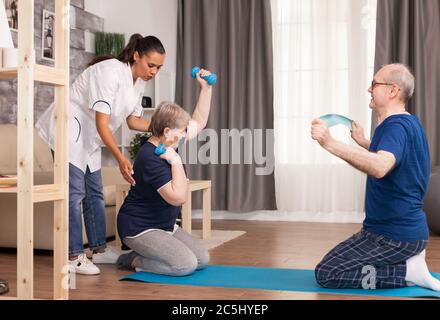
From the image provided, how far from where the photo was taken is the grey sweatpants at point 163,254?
2879 millimetres

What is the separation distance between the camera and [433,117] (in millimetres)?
5016

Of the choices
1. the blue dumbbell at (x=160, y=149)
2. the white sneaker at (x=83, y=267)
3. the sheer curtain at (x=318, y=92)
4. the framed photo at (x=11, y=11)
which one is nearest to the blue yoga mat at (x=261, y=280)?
the white sneaker at (x=83, y=267)

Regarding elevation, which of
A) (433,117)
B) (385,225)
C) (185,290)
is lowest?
(185,290)

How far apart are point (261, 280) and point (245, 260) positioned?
0.58m

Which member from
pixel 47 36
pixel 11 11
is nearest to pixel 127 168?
pixel 11 11

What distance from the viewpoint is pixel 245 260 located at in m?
3.41

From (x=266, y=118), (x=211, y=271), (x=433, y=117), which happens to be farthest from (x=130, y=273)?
(x=433, y=117)

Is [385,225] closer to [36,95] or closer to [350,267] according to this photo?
[350,267]

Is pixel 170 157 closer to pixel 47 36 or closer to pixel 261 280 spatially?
pixel 261 280

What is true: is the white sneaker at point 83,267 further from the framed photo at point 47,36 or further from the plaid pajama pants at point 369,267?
the framed photo at point 47,36

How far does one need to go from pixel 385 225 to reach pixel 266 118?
9.52ft

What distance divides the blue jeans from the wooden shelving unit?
0.82 meters

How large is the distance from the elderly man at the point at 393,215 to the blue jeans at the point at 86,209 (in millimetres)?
1178
